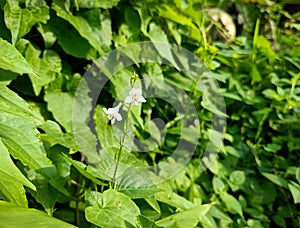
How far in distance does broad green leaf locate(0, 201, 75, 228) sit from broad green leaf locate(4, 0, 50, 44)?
1.32 feet

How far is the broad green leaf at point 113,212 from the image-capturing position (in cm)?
78

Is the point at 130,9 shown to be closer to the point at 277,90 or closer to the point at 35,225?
the point at 277,90

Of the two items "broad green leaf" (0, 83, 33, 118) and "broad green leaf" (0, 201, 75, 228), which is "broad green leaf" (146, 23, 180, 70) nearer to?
"broad green leaf" (0, 83, 33, 118)

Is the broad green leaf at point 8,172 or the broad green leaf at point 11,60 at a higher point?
the broad green leaf at point 11,60

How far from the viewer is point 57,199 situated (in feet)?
3.28

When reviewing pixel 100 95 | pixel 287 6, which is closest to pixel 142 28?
pixel 100 95

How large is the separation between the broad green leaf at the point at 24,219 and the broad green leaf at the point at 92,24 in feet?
1.74

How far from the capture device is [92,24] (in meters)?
1.18

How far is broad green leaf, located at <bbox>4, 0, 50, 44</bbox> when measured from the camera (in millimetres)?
975

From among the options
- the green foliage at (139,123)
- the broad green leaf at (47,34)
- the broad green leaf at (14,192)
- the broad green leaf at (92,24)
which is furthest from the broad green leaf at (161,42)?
the broad green leaf at (14,192)

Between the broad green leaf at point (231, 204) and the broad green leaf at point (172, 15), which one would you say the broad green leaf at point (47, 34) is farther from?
the broad green leaf at point (231, 204)

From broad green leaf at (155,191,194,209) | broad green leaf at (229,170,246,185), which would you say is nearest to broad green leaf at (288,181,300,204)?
broad green leaf at (229,170,246,185)

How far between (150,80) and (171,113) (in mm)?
180

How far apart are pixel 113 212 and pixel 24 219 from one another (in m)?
0.18
